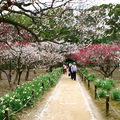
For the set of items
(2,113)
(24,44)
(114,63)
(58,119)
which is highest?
(24,44)

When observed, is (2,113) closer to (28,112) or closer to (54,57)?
(28,112)

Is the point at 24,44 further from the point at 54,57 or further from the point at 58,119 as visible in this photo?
the point at 58,119

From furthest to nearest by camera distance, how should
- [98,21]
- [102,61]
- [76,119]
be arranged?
[102,61] → [98,21] → [76,119]

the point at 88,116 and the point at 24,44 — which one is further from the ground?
the point at 24,44

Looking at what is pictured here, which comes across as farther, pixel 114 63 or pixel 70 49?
pixel 70 49

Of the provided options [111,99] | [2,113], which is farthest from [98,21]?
[2,113]

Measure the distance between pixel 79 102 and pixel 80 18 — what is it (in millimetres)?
3939

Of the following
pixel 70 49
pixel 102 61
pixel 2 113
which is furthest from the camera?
pixel 70 49

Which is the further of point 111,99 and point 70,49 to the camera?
point 70,49

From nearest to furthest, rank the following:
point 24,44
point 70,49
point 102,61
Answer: point 24,44
point 102,61
point 70,49

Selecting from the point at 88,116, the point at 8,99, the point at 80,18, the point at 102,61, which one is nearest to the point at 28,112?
the point at 8,99

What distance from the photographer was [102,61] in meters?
18.8

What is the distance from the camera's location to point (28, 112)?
726 cm

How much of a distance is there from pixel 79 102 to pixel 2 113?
4210 millimetres
